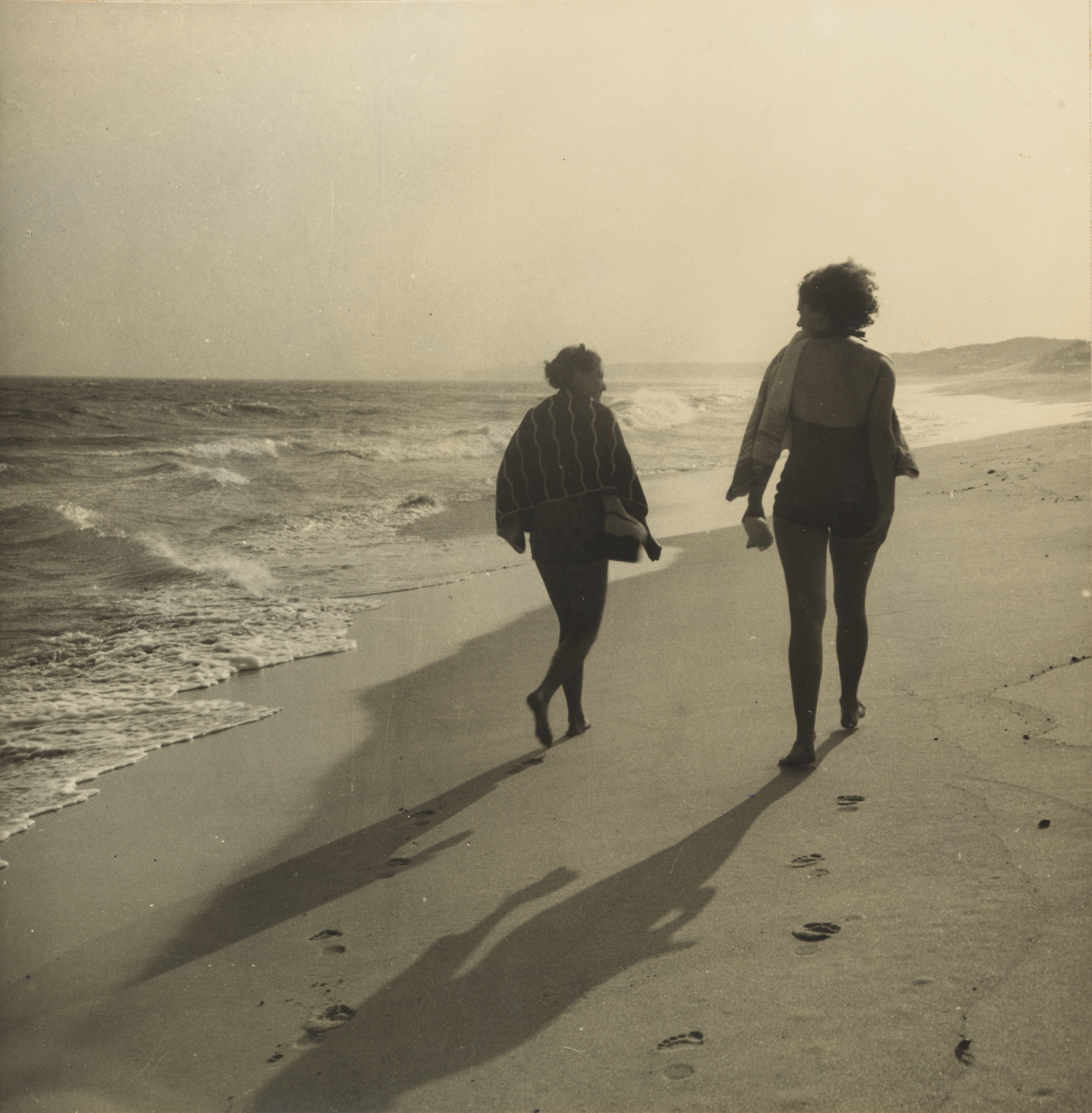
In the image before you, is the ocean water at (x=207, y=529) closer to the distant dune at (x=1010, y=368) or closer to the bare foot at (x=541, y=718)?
the distant dune at (x=1010, y=368)

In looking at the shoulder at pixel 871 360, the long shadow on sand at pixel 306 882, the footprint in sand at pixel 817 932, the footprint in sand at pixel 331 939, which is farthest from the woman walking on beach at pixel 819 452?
the footprint in sand at pixel 331 939

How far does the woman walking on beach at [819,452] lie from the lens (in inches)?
102

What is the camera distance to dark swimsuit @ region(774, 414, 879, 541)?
2.64 meters

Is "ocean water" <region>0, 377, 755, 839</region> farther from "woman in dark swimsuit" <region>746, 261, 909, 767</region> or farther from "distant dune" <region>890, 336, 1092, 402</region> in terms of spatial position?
"woman in dark swimsuit" <region>746, 261, 909, 767</region>

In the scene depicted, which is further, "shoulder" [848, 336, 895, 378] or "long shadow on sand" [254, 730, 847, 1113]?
"shoulder" [848, 336, 895, 378]

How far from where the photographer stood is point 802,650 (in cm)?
267

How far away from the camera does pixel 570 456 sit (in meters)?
2.91

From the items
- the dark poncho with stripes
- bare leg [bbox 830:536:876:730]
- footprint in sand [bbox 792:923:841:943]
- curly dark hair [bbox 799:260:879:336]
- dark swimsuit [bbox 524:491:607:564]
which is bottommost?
footprint in sand [bbox 792:923:841:943]

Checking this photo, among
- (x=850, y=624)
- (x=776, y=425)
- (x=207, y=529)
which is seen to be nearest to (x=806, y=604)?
(x=850, y=624)

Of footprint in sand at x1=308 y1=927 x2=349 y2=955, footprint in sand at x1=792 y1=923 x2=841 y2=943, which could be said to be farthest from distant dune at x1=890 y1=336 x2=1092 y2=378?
footprint in sand at x1=308 y1=927 x2=349 y2=955

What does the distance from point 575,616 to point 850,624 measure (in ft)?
2.59

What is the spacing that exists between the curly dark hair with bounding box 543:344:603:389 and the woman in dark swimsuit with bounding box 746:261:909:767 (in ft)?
1.97

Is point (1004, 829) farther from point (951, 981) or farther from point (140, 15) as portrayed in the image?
point (140, 15)

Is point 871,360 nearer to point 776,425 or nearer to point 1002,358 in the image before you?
point 776,425
